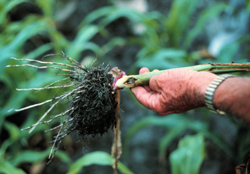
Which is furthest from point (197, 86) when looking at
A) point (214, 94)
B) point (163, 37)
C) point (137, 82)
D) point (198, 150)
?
point (163, 37)

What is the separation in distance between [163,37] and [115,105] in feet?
3.73

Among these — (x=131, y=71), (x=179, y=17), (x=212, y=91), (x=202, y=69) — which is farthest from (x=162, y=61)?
(x=212, y=91)

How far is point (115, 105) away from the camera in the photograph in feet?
2.45

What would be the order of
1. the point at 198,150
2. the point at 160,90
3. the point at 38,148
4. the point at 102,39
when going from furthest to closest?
the point at 102,39, the point at 38,148, the point at 198,150, the point at 160,90

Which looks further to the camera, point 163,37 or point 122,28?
point 122,28

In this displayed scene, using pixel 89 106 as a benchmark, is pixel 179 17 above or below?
above

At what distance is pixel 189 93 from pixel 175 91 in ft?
0.14

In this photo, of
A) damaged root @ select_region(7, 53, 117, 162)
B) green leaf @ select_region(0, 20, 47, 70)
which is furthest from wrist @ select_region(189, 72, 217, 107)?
green leaf @ select_region(0, 20, 47, 70)

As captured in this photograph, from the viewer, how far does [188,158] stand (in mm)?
1084

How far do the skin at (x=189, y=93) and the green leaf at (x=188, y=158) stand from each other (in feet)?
1.57

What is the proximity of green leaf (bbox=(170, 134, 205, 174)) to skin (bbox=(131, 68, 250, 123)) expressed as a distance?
48 centimetres

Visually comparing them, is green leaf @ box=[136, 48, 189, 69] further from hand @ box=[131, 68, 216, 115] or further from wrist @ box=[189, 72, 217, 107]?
wrist @ box=[189, 72, 217, 107]

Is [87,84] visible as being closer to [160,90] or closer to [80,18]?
[160,90]

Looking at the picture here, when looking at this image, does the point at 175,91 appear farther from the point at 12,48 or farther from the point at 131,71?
the point at 12,48
